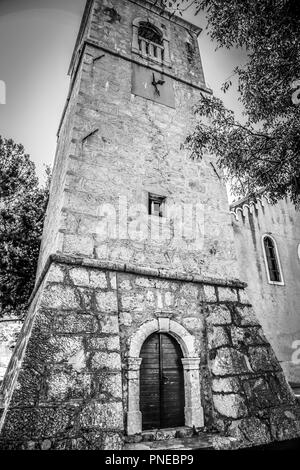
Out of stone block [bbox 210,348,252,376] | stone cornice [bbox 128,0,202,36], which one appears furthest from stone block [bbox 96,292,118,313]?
stone cornice [bbox 128,0,202,36]

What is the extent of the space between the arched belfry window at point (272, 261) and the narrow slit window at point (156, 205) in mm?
5309

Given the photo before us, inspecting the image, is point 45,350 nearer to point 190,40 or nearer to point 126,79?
point 126,79

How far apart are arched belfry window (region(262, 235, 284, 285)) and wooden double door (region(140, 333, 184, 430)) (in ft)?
18.9

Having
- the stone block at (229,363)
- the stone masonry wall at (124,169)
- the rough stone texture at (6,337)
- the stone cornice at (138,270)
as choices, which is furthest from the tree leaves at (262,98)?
the rough stone texture at (6,337)

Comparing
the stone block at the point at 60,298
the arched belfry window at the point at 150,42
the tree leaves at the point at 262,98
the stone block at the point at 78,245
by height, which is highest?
the arched belfry window at the point at 150,42

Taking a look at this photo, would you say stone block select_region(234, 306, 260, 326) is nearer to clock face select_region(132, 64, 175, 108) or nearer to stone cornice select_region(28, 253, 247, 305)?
stone cornice select_region(28, 253, 247, 305)

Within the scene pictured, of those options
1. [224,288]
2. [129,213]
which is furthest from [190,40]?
[224,288]

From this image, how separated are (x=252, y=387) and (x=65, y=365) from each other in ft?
10.4

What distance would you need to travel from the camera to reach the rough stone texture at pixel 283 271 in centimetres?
838

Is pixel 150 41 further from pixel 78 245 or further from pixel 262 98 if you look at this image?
pixel 78 245

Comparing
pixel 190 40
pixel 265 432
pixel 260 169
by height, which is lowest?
pixel 265 432

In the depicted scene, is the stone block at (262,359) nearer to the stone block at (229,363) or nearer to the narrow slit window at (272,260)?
the stone block at (229,363)

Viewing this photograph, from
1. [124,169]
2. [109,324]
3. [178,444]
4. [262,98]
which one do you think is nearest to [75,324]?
[109,324]

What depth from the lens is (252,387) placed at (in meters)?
4.61
